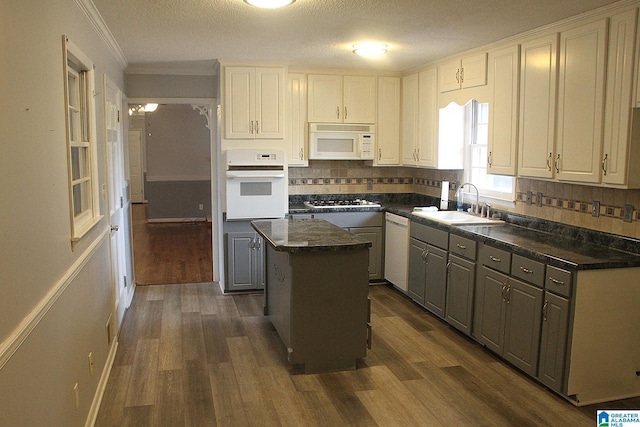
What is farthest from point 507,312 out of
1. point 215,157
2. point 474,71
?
point 215,157

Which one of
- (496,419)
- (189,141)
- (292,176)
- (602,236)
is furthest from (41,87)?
(189,141)

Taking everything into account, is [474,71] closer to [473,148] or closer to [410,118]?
[473,148]

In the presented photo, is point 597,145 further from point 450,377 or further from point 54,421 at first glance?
point 54,421

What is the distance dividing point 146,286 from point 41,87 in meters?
4.24

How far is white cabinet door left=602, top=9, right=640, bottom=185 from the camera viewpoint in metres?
3.23

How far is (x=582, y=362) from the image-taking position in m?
3.28

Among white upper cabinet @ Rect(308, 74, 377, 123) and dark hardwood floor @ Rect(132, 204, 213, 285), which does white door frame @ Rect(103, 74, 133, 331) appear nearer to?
dark hardwood floor @ Rect(132, 204, 213, 285)

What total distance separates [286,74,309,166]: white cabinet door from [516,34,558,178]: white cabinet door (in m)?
2.40

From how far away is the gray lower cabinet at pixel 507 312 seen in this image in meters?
3.54

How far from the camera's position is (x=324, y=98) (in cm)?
595

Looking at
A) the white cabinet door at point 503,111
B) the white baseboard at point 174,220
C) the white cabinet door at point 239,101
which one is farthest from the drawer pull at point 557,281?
the white baseboard at point 174,220

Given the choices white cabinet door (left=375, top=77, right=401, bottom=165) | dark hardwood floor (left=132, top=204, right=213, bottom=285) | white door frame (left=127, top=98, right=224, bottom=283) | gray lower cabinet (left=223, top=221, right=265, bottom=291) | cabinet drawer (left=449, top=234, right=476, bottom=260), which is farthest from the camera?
dark hardwood floor (left=132, top=204, right=213, bottom=285)

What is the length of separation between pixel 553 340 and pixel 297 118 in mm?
3461

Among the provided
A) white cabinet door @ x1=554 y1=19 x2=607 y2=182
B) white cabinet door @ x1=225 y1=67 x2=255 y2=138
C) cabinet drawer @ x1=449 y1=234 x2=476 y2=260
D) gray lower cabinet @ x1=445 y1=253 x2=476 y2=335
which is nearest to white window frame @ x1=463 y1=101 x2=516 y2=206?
cabinet drawer @ x1=449 y1=234 x2=476 y2=260
